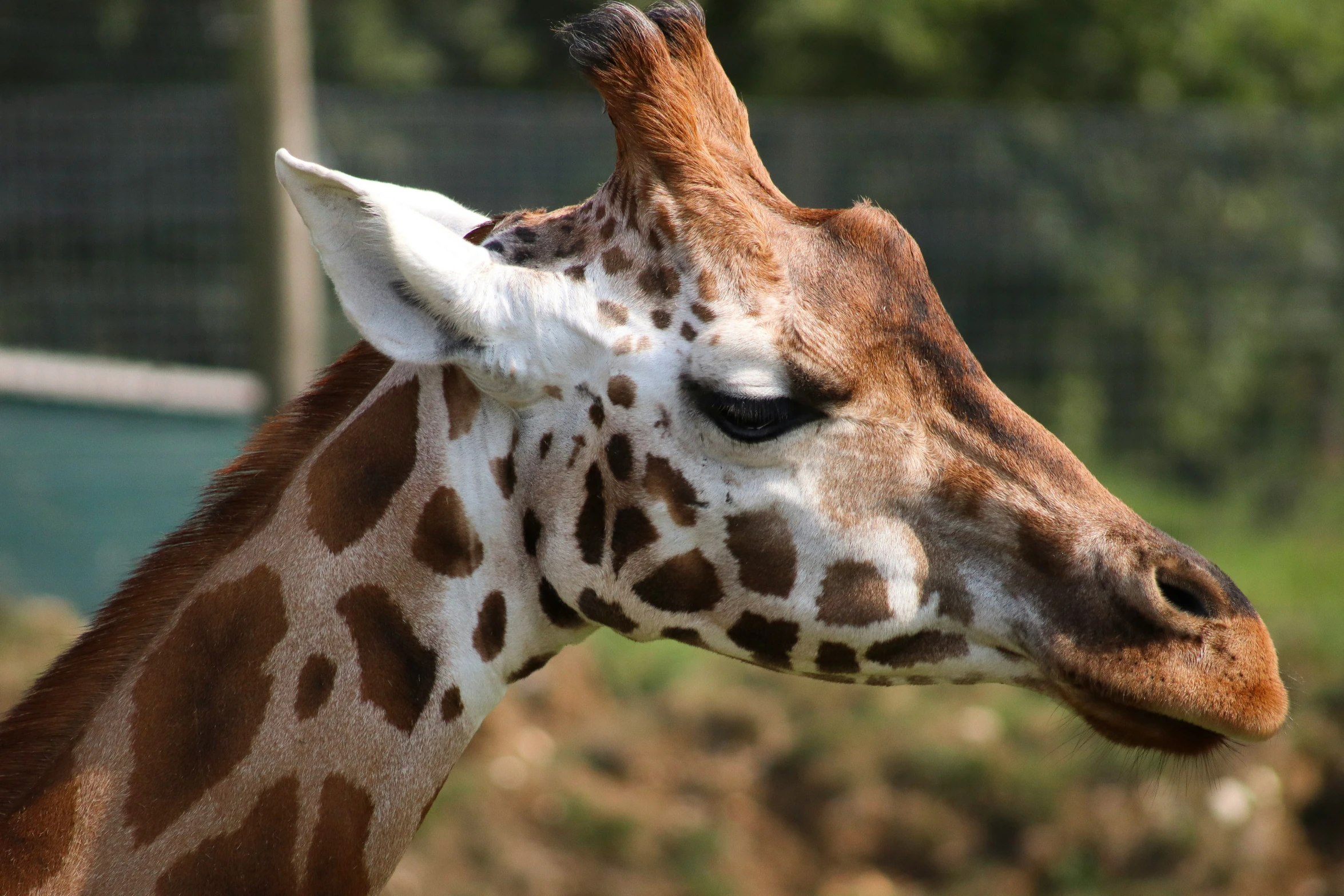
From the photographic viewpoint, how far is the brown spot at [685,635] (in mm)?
2061

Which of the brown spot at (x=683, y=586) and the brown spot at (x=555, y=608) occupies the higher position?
the brown spot at (x=683, y=586)

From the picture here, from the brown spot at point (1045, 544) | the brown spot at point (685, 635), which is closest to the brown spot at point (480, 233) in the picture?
the brown spot at point (685, 635)

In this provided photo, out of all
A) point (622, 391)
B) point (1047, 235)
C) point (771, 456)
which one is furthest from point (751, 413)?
point (1047, 235)

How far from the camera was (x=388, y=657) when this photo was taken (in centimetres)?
203

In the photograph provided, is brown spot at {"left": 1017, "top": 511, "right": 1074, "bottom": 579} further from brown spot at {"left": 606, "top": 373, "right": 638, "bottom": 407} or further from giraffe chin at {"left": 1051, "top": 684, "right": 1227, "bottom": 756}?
brown spot at {"left": 606, "top": 373, "right": 638, "bottom": 407}

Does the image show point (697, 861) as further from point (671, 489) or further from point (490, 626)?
point (671, 489)

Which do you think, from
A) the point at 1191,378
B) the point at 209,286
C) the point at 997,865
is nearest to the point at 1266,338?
the point at 1191,378

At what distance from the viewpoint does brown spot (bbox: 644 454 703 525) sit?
6.51 feet

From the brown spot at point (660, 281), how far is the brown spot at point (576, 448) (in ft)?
0.81

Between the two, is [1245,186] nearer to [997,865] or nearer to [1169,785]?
[1169,785]

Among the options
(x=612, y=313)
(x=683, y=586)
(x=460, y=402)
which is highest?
(x=612, y=313)

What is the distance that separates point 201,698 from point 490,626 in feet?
1.47

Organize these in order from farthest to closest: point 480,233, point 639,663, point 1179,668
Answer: point 639,663, point 480,233, point 1179,668

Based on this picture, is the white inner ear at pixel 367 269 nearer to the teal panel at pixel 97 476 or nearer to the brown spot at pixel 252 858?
the brown spot at pixel 252 858
